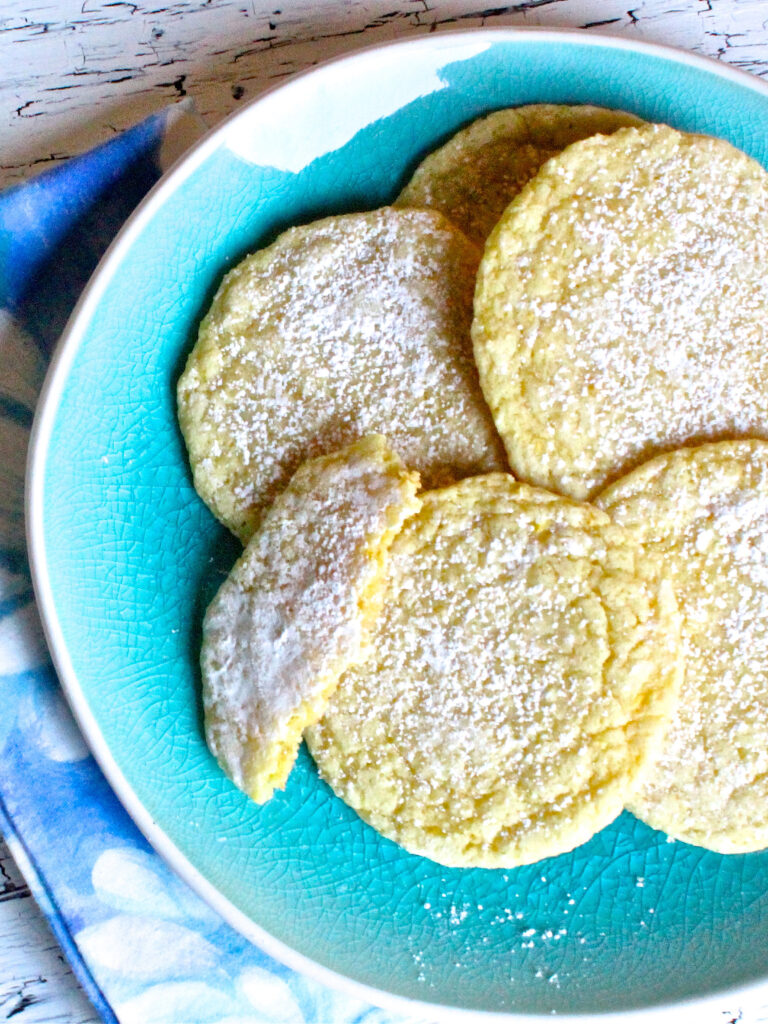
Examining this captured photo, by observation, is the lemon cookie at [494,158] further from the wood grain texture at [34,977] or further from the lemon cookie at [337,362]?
the wood grain texture at [34,977]

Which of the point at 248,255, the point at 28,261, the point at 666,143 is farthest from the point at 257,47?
the point at 666,143

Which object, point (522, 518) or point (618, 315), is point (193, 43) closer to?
point (618, 315)

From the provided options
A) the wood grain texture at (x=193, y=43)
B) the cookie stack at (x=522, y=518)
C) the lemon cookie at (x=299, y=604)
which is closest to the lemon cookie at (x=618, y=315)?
the cookie stack at (x=522, y=518)

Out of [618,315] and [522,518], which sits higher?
[618,315]

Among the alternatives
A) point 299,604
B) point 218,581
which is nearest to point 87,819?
point 218,581

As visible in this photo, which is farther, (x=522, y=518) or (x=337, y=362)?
(x=337, y=362)

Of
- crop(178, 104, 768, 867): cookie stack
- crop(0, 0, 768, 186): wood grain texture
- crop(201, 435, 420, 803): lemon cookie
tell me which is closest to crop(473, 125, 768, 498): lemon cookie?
crop(178, 104, 768, 867): cookie stack

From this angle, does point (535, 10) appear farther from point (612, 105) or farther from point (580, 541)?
point (580, 541)
